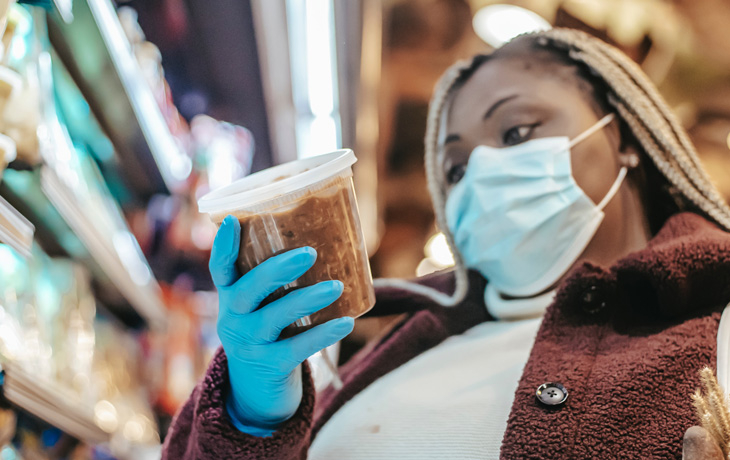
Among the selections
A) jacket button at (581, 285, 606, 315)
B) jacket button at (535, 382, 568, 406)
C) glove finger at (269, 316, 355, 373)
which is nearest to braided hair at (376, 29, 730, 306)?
jacket button at (581, 285, 606, 315)

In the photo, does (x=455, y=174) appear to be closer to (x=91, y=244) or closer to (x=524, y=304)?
(x=524, y=304)

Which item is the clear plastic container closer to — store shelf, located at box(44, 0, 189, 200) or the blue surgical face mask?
the blue surgical face mask

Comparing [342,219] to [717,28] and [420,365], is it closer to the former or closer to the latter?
[420,365]

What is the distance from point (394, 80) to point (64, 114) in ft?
5.45

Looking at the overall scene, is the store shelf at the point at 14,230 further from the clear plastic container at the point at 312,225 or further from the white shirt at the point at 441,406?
the white shirt at the point at 441,406

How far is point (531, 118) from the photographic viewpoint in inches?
55.4

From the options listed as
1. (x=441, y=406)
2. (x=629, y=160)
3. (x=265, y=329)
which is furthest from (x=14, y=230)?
(x=629, y=160)

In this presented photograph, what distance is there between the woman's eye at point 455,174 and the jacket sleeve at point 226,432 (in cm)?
71

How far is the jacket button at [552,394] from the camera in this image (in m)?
0.88

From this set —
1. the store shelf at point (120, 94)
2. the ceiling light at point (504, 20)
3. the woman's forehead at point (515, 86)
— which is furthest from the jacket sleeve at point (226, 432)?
the ceiling light at point (504, 20)

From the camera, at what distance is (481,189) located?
4.58 feet

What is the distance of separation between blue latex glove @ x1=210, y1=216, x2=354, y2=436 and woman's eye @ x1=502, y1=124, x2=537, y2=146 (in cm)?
78

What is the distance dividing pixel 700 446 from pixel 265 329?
1.95 feet

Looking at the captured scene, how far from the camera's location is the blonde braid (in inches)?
52.6
